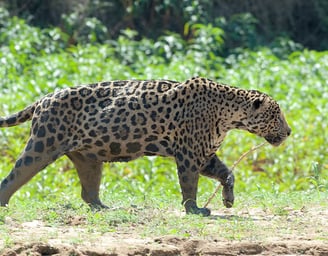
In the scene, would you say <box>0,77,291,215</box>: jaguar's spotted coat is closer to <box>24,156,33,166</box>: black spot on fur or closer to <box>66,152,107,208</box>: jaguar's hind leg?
<box>24,156,33,166</box>: black spot on fur

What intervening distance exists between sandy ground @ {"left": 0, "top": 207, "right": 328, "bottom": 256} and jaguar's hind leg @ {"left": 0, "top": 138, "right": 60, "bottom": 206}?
3.85ft

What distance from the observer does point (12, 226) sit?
30.2ft

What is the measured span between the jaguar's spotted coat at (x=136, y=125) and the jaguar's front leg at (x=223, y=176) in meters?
0.01

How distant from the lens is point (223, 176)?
35.6 feet

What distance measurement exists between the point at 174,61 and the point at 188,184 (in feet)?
28.7

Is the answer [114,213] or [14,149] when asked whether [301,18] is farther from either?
[114,213]

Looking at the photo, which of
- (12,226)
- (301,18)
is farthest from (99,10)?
(12,226)

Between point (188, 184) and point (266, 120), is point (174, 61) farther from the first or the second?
point (188, 184)

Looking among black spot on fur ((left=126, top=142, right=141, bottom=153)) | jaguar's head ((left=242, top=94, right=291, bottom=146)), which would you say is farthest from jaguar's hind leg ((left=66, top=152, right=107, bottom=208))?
jaguar's head ((left=242, top=94, right=291, bottom=146))

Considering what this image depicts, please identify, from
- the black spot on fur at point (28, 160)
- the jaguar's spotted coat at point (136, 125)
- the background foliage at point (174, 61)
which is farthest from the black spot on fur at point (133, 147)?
the background foliage at point (174, 61)

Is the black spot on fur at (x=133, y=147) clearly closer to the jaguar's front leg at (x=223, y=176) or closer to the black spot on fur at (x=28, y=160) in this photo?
the jaguar's front leg at (x=223, y=176)

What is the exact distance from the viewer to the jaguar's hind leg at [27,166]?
34.4 ft

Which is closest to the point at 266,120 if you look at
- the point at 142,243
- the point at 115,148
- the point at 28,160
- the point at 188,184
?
the point at 188,184

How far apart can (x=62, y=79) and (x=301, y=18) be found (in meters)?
8.38
